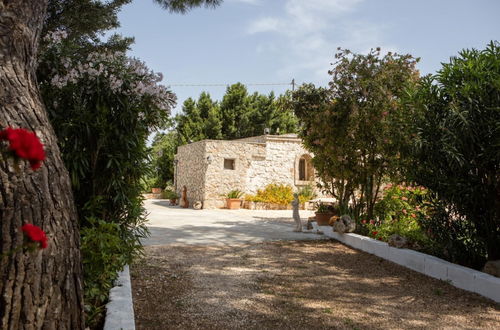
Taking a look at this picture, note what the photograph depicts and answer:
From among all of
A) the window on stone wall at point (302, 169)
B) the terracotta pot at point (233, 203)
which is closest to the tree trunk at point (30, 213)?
the terracotta pot at point (233, 203)

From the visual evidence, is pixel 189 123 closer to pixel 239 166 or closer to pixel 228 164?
pixel 228 164

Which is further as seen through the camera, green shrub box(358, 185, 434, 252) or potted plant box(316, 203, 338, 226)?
potted plant box(316, 203, 338, 226)

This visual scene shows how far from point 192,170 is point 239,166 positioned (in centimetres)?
229

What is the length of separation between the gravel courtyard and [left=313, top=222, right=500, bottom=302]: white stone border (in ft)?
0.34

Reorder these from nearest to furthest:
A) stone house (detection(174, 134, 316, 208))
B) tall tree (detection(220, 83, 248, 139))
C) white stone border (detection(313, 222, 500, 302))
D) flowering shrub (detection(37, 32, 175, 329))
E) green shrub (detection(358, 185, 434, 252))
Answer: flowering shrub (detection(37, 32, 175, 329)), white stone border (detection(313, 222, 500, 302)), green shrub (detection(358, 185, 434, 252)), stone house (detection(174, 134, 316, 208)), tall tree (detection(220, 83, 248, 139))

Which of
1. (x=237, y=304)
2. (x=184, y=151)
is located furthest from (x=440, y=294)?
(x=184, y=151)

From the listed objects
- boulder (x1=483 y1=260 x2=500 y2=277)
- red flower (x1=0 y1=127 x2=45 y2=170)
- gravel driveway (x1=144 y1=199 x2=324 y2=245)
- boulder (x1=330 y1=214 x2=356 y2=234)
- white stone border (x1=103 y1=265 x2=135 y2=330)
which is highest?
red flower (x1=0 y1=127 x2=45 y2=170)

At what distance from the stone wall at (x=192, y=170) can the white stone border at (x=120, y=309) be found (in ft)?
43.3

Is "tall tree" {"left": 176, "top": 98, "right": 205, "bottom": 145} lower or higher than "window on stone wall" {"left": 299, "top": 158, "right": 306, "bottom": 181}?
higher

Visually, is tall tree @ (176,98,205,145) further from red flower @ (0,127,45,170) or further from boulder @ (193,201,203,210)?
red flower @ (0,127,45,170)

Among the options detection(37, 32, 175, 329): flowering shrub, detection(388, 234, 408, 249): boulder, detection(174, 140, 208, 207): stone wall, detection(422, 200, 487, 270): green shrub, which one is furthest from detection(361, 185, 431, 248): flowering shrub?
detection(174, 140, 208, 207): stone wall

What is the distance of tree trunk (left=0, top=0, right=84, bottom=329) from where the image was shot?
197 centimetres

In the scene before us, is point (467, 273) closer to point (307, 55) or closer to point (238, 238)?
point (238, 238)

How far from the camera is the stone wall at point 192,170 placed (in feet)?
Result: 55.6
